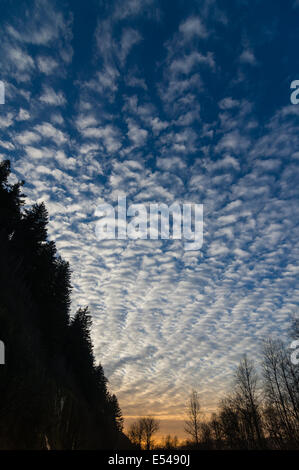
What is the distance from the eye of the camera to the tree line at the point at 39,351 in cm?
651

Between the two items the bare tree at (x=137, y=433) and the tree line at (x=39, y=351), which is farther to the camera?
the bare tree at (x=137, y=433)

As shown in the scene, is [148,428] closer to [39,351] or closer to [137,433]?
[137,433]

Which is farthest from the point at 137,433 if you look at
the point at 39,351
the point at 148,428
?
the point at 39,351

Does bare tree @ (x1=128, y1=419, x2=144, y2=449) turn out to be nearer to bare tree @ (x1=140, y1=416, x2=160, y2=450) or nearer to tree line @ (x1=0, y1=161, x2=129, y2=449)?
bare tree @ (x1=140, y1=416, x2=160, y2=450)

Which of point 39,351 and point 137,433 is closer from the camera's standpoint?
point 39,351

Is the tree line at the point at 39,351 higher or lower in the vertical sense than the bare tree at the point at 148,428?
higher

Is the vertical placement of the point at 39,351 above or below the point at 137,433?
above

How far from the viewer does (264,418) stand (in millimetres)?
34531

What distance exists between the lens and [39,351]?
15.7 metres

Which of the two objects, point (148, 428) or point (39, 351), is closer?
point (39, 351)

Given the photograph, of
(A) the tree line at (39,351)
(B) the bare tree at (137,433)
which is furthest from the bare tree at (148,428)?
(A) the tree line at (39,351)

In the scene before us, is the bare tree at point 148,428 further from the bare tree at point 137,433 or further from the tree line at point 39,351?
the tree line at point 39,351

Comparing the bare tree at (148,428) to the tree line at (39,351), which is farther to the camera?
the bare tree at (148,428)
